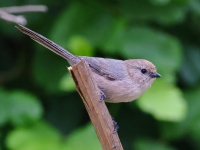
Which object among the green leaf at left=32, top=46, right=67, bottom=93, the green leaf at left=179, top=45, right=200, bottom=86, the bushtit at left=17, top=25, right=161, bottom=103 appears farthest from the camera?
the green leaf at left=179, top=45, right=200, bottom=86

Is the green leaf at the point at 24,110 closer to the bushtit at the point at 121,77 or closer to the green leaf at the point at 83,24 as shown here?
the green leaf at the point at 83,24

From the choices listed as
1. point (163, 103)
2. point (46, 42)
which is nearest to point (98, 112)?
point (46, 42)

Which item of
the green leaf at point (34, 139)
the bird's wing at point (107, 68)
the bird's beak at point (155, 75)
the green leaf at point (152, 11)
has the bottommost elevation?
the bird's beak at point (155, 75)

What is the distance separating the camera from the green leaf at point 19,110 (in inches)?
185

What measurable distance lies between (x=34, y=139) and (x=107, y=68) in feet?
4.28

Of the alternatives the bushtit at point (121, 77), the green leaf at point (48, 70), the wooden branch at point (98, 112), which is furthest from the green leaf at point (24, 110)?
the wooden branch at point (98, 112)

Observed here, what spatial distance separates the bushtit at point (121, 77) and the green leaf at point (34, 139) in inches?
45.1

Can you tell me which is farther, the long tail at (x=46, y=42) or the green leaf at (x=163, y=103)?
the green leaf at (x=163, y=103)

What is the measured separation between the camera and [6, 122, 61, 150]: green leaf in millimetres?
4668

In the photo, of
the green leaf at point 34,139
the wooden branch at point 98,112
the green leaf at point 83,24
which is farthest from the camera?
the green leaf at point 83,24

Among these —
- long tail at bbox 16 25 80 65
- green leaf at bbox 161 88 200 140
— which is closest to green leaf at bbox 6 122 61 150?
green leaf at bbox 161 88 200 140

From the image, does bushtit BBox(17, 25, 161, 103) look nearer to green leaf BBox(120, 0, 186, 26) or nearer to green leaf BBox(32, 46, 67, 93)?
green leaf BBox(120, 0, 186, 26)

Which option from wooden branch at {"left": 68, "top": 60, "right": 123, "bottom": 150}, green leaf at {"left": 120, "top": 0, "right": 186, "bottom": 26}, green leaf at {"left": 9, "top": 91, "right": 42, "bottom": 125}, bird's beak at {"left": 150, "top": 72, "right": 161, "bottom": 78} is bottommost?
wooden branch at {"left": 68, "top": 60, "right": 123, "bottom": 150}

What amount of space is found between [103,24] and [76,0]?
315 mm
